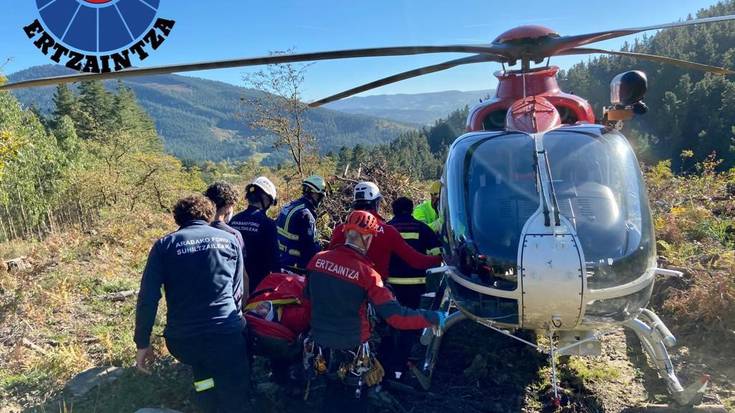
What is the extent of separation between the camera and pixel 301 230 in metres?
4.95

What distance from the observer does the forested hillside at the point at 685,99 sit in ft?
164

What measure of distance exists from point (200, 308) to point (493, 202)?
2.13m

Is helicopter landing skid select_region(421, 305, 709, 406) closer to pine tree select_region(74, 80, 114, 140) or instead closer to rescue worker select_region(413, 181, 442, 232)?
rescue worker select_region(413, 181, 442, 232)

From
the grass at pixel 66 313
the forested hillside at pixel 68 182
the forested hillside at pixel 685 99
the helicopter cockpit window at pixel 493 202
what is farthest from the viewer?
the forested hillside at pixel 685 99

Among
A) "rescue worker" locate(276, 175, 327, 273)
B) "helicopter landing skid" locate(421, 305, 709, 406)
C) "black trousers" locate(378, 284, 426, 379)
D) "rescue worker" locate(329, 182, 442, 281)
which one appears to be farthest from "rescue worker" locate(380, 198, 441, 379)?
"helicopter landing skid" locate(421, 305, 709, 406)

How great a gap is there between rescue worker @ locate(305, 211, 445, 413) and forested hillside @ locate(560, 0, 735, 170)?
43315 millimetres

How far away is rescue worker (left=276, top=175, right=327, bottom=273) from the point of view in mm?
4945

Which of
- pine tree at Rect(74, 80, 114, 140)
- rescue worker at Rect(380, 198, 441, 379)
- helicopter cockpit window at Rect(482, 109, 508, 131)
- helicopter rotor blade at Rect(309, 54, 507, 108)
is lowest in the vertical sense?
rescue worker at Rect(380, 198, 441, 379)

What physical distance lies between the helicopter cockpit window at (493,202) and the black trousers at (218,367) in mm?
1684

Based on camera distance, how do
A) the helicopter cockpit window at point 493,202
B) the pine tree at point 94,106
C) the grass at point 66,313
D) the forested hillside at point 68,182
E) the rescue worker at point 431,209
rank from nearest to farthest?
the helicopter cockpit window at point 493,202 < the grass at point 66,313 < the rescue worker at point 431,209 < the forested hillside at point 68,182 < the pine tree at point 94,106

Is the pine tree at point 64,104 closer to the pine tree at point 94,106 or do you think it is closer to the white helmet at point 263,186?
the pine tree at point 94,106

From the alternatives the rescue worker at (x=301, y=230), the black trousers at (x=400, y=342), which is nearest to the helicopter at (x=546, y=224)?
the black trousers at (x=400, y=342)

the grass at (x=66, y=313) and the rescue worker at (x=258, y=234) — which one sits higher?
the rescue worker at (x=258, y=234)

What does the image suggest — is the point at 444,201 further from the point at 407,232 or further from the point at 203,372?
the point at 203,372
